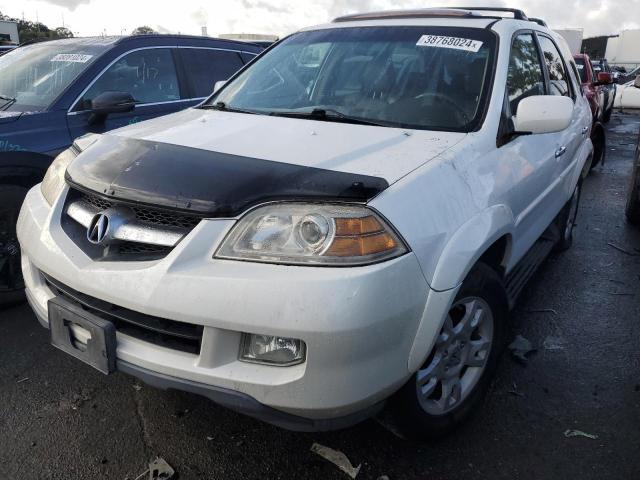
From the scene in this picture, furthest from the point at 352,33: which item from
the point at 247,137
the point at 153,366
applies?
the point at 153,366

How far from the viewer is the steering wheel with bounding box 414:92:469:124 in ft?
8.50

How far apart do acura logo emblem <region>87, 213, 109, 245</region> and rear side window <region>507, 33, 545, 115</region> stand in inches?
79.4

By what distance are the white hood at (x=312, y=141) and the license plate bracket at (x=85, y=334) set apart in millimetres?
787

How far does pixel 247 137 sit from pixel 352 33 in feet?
4.09

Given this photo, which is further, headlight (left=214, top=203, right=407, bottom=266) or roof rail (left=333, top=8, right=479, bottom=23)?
roof rail (left=333, top=8, right=479, bottom=23)

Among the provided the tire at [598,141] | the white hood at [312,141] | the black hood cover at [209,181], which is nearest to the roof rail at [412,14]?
the white hood at [312,141]

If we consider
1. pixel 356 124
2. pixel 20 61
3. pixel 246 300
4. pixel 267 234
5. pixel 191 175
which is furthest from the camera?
pixel 20 61

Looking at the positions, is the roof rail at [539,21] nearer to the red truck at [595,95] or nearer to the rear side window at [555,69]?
the rear side window at [555,69]

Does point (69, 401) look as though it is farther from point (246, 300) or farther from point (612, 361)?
point (612, 361)

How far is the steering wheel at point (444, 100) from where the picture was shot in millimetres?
2590

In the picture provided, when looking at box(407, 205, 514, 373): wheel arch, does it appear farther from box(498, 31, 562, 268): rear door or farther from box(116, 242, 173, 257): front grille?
box(116, 242, 173, 257): front grille

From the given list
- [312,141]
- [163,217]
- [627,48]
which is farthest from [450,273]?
[627,48]

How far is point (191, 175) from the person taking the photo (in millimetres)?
1990

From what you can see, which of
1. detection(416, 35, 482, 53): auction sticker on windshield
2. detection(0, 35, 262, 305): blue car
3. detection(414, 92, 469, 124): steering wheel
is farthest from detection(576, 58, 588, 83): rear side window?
detection(414, 92, 469, 124): steering wheel
